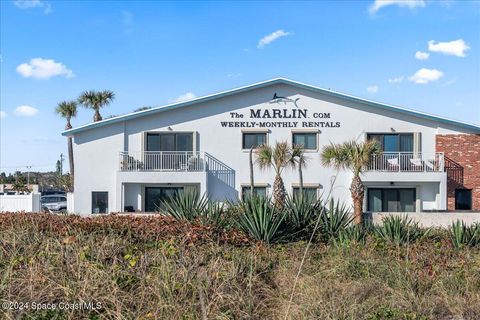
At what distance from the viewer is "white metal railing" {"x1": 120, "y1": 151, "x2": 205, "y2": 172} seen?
89.0 feet

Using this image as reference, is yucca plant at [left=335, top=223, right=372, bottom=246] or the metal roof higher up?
the metal roof

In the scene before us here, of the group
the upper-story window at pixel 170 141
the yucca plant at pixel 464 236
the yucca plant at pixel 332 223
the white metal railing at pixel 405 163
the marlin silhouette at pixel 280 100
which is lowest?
the yucca plant at pixel 464 236

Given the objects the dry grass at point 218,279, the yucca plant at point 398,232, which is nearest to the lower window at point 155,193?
the yucca plant at point 398,232

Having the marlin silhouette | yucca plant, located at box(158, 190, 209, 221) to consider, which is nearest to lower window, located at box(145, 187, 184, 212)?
the marlin silhouette

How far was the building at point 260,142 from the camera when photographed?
2745 cm

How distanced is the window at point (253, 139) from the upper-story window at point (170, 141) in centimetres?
302

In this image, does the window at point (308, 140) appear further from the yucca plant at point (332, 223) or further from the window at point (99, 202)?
the yucca plant at point (332, 223)

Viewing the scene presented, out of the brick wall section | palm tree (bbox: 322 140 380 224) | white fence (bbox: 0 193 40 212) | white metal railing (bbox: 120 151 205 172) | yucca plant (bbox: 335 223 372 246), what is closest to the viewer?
yucca plant (bbox: 335 223 372 246)

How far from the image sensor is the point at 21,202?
26641 millimetres

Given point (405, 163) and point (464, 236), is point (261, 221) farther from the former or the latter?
point (405, 163)

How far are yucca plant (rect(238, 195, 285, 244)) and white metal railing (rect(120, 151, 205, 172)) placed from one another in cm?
1619

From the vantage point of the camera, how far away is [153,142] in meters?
28.1

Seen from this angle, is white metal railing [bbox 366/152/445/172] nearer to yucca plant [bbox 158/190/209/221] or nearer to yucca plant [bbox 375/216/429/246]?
yucca plant [bbox 375/216/429/246]

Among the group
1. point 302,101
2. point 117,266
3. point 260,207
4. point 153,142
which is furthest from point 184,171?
point 117,266
